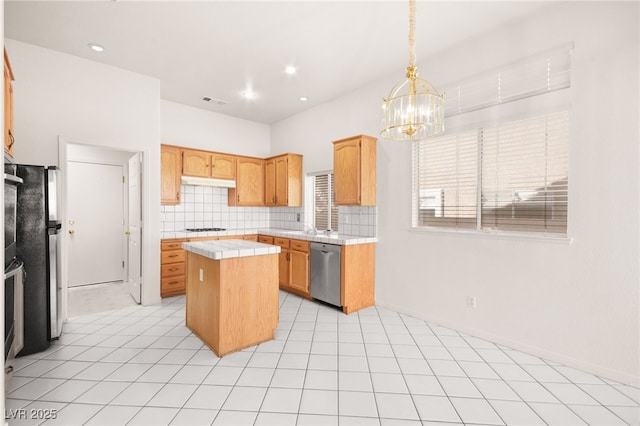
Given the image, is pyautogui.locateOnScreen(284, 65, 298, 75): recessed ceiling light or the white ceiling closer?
the white ceiling

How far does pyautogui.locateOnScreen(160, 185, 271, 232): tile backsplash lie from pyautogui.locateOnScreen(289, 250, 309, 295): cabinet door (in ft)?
5.46

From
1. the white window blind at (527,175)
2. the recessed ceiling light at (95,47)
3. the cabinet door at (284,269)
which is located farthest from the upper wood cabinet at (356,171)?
the recessed ceiling light at (95,47)

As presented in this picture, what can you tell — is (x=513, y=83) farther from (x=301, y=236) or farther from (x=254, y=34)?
(x=301, y=236)

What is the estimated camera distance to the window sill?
2.57 m

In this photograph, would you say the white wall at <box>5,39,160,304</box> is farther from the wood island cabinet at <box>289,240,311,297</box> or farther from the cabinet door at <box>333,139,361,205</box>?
the cabinet door at <box>333,139,361,205</box>

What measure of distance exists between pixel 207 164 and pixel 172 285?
1981 mm

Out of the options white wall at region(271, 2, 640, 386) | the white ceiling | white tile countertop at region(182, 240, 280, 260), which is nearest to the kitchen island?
white tile countertop at region(182, 240, 280, 260)

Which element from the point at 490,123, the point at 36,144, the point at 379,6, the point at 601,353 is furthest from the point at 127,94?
the point at 601,353

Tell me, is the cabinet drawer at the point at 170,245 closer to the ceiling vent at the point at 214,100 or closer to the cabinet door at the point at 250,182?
the cabinet door at the point at 250,182

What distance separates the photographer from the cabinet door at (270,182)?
5535mm

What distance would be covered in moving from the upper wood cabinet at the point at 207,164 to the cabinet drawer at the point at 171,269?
4.69 feet

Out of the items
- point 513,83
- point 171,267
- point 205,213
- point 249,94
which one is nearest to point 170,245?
point 171,267

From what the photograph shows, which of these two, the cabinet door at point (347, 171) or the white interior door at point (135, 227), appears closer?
the cabinet door at point (347, 171)

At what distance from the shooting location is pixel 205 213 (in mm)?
5344
